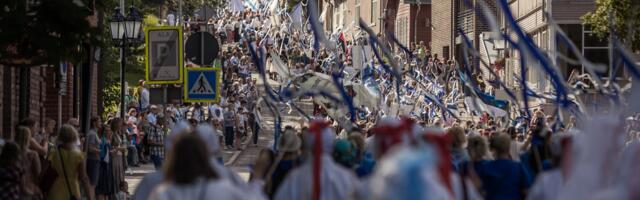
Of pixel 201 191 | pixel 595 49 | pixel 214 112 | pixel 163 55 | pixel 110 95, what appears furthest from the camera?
pixel 595 49

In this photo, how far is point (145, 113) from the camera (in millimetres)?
38594

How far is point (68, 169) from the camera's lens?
17.2 meters

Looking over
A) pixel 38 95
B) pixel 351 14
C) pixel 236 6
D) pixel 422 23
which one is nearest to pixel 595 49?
pixel 38 95

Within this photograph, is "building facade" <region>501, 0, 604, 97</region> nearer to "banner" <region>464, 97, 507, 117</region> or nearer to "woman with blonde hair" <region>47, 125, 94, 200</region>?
"banner" <region>464, 97, 507, 117</region>

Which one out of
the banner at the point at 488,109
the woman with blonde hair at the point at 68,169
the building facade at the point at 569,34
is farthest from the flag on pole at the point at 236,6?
the woman with blonde hair at the point at 68,169

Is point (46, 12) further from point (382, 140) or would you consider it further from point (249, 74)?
point (249, 74)

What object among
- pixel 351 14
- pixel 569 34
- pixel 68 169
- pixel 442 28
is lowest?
pixel 68 169

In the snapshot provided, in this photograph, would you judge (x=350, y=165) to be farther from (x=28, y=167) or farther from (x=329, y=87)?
(x=329, y=87)

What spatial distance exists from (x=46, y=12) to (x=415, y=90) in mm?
29100

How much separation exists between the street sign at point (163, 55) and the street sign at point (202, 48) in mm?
582

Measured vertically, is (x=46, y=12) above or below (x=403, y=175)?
above

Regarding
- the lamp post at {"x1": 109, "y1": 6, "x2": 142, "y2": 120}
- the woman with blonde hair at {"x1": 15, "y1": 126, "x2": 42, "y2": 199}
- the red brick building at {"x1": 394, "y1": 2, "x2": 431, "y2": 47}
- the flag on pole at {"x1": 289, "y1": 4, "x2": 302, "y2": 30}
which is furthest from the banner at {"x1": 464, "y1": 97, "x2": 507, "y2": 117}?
the red brick building at {"x1": 394, "y1": 2, "x2": 431, "y2": 47}

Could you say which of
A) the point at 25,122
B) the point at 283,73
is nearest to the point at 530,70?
the point at 283,73

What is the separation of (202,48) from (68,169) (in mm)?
8320
